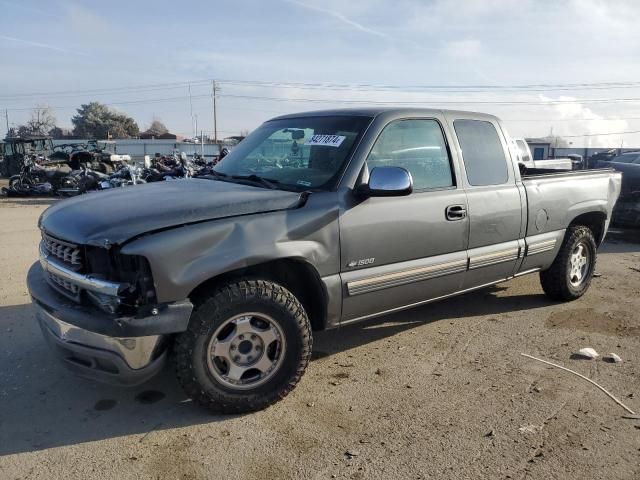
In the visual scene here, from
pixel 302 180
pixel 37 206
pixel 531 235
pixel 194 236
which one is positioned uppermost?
pixel 302 180

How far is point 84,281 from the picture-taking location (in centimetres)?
294

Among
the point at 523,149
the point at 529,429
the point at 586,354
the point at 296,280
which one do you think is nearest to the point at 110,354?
the point at 296,280

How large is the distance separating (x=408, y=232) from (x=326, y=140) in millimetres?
905

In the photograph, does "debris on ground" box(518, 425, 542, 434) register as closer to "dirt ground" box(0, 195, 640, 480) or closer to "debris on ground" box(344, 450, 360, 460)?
"dirt ground" box(0, 195, 640, 480)

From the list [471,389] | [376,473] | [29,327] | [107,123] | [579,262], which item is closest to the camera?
[376,473]

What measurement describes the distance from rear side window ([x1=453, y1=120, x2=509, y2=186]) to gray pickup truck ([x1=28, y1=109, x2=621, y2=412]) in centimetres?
2

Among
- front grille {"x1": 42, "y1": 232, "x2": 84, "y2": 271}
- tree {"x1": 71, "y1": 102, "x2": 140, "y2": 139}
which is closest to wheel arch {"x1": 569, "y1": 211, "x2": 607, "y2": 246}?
front grille {"x1": 42, "y1": 232, "x2": 84, "y2": 271}

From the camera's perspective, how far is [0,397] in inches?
136

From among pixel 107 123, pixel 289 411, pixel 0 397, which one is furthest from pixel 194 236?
pixel 107 123

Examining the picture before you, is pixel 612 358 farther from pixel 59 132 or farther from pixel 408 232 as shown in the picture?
pixel 59 132

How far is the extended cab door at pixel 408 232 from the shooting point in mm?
3607

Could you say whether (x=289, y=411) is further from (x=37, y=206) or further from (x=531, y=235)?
(x=37, y=206)

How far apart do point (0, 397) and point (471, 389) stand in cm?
314

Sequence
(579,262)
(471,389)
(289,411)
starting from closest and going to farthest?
(289,411) → (471,389) → (579,262)
